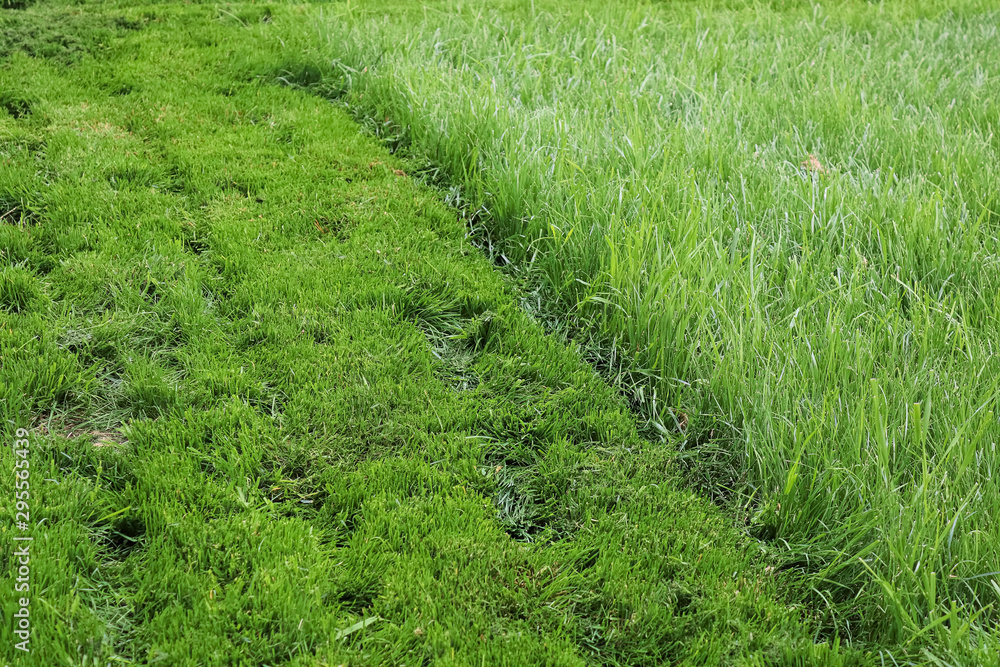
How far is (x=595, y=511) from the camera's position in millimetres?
2336

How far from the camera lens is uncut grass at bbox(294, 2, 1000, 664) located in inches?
84.3

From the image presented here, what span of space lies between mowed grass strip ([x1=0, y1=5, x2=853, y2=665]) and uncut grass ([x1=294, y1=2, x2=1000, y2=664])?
28 centimetres

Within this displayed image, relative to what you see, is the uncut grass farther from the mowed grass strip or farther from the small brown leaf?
the mowed grass strip

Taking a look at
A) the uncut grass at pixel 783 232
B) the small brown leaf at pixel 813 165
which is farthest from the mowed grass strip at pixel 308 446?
the small brown leaf at pixel 813 165

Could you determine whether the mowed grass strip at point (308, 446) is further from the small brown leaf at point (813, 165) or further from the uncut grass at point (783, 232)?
the small brown leaf at point (813, 165)

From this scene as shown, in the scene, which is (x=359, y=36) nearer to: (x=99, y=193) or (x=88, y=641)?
(x=99, y=193)

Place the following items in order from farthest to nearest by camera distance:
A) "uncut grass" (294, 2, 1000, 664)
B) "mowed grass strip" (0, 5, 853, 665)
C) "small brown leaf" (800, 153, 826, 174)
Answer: "small brown leaf" (800, 153, 826, 174), "uncut grass" (294, 2, 1000, 664), "mowed grass strip" (0, 5, 853, 665)

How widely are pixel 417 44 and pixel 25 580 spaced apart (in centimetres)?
435

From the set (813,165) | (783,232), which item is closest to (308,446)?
(783,232)

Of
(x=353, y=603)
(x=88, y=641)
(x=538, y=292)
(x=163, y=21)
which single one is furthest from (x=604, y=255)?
(x=163, y=21)

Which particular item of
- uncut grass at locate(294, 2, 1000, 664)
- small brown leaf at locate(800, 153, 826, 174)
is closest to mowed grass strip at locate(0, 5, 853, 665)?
uncut grass at locate(294, 2, 1000, 664)

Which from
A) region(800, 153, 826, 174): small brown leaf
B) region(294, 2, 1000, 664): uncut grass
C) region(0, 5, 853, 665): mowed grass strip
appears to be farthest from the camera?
region(800, 153, 826, 174): small brown leaf

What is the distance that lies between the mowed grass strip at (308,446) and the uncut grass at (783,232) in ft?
0.90

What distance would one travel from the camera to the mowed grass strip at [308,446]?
195 cm
